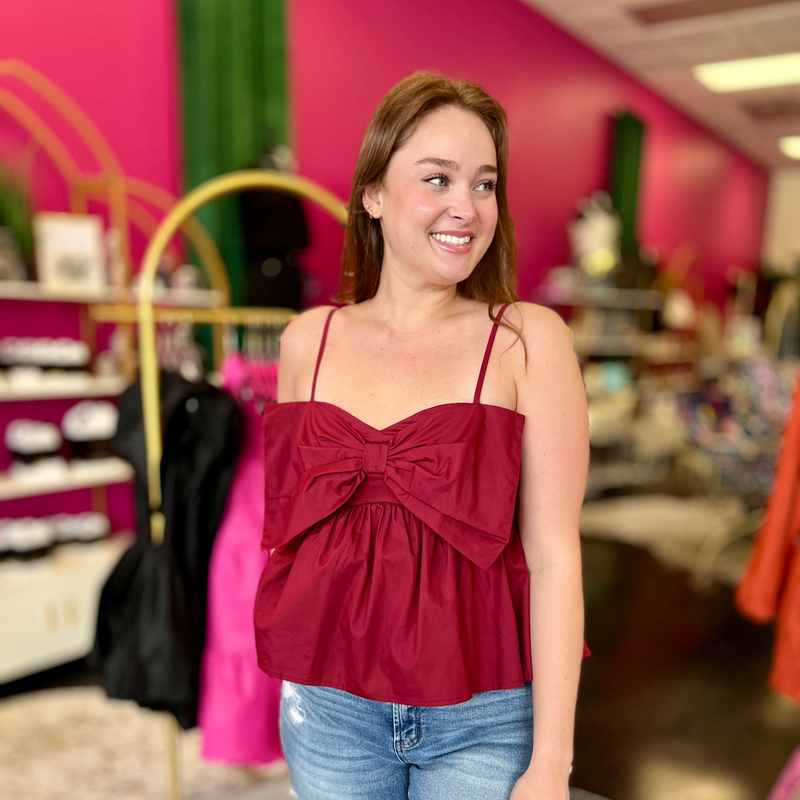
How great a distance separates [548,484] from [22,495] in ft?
9.00

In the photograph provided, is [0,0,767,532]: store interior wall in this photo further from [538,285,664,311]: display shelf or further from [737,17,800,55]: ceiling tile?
[737,17,800,55]: ceiling tile

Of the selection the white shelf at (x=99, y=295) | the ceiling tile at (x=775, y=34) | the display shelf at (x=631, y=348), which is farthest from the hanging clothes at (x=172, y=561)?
the ceiling tile at (x=775, y=34)

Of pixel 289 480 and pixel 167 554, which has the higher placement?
pixel 289 480

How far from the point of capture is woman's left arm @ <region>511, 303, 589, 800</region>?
1.02 metres

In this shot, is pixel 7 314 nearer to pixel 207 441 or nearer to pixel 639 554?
pixel 207 441

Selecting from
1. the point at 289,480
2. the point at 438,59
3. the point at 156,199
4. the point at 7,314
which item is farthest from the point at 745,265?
the point at 289,480

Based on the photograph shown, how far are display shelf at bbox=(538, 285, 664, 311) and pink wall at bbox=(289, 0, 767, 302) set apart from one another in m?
0.19

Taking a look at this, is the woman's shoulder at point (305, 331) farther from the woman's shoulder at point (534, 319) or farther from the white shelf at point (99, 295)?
the white shelf at point (99, 295)

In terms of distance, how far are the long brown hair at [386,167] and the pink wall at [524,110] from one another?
10.0 feet

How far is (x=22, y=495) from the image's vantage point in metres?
3.05

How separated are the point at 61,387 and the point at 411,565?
240 centimetres

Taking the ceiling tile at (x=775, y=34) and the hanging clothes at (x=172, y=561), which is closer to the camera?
the hanging clothes at (x=172, y=561)

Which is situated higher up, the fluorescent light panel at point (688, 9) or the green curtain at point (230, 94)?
the fluorescent light panel at point (688, 9)

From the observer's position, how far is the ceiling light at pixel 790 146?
9.00 metres
